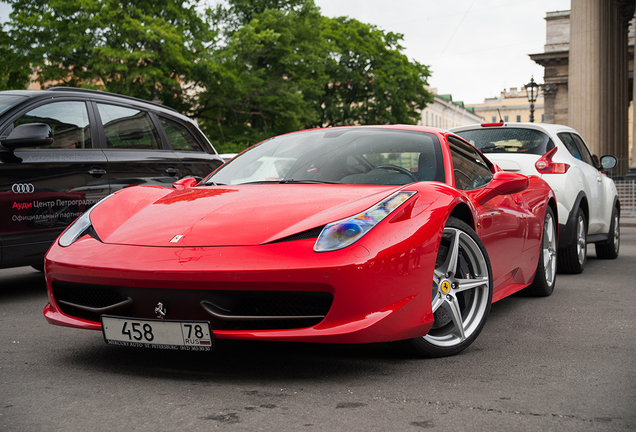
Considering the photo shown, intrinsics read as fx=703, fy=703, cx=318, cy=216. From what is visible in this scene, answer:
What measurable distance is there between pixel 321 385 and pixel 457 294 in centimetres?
115

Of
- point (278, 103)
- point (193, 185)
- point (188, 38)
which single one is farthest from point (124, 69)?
point (193, 185)

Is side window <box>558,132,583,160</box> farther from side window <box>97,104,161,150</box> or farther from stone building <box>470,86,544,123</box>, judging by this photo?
stone building <box>470,86,544,123</box>

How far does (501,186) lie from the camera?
4.48m

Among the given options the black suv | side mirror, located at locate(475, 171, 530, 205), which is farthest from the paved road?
the black suv

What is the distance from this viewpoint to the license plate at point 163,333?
293cm

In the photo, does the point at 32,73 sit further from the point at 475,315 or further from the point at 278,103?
the point at 475,315

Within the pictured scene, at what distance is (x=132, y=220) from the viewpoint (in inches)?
140

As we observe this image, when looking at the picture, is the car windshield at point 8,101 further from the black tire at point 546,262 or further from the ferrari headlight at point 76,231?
the black tire at point 546,262

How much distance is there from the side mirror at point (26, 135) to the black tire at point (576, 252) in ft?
16.4

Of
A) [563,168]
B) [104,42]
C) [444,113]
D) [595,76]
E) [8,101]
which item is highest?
[104,42]

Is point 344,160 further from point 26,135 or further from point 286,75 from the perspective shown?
point 286,75

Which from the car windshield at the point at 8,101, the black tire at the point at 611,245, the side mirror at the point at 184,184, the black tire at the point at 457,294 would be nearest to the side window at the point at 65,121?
the car windshield at the point at 8,101

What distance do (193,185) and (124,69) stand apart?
2030 cm

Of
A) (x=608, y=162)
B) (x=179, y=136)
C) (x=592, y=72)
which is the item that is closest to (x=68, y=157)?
(x=179, y=136)
